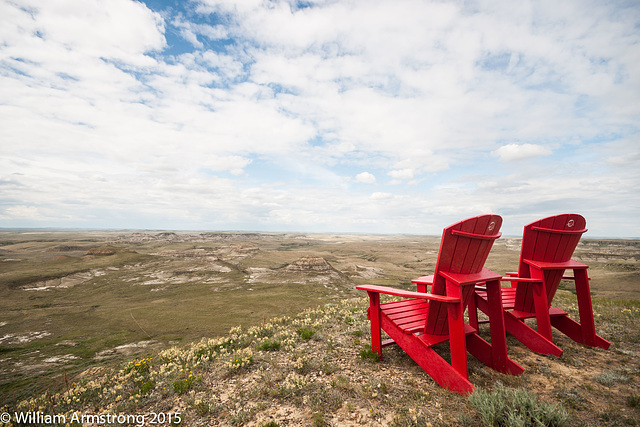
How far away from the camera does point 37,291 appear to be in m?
24.1

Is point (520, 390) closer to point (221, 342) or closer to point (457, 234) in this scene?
point (457, 234)

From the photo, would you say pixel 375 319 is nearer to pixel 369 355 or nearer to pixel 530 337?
pixel 369 355

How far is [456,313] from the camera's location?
10.9ft

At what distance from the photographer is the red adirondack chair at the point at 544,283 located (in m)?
4.60

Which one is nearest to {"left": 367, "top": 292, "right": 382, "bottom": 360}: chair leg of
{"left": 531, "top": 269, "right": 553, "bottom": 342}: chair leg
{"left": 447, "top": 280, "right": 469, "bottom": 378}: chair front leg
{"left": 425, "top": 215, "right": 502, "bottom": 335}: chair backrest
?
{"left": 425, "top": 215, "right": 502, "bottom": 335}: chair backrest

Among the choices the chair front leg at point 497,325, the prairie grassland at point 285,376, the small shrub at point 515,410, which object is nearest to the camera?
the small shrub at point 515,410

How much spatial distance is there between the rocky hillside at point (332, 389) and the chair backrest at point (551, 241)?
1345 mm

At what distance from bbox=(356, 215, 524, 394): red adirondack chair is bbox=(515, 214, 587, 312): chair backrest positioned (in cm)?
167

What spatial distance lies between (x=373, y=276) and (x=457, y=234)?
30639 mm

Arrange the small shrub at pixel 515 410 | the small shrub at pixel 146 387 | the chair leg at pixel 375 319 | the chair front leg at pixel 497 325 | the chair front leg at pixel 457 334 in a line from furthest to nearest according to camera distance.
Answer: the chair leg at pixel 375 319 < the small shrub at pixel 146 387 < the chair front leg at pixel 497 325 < the chair front leg at pixel 457 334 < the small shrub at pixel 515 410

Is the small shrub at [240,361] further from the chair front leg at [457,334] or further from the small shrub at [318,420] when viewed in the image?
the chair front leg at [457,334]

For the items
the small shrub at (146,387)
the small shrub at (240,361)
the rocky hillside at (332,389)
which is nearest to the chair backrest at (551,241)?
the rocky hillside at (332,389)

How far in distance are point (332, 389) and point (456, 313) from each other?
2106 millimetres

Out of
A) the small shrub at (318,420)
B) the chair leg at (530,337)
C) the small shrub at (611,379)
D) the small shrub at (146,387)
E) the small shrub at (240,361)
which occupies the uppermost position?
the chair leg at (530,337)
